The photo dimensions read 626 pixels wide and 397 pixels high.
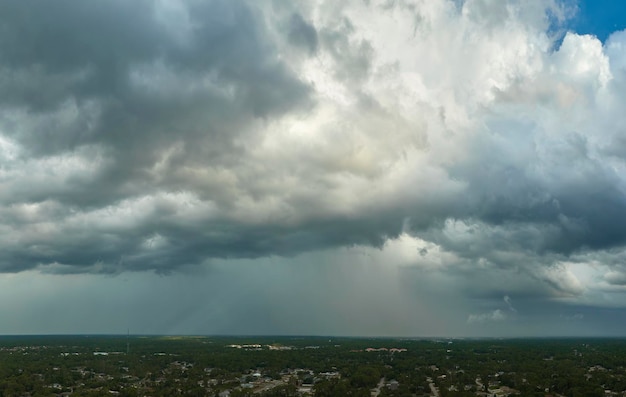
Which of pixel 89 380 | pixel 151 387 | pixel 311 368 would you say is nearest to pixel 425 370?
pixel 311 368

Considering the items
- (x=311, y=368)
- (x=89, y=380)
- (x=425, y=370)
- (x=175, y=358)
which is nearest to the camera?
(x=89, y=380)

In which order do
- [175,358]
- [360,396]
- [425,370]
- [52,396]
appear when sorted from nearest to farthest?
[360,396] → [52,396] → [425,370] → [175,358]

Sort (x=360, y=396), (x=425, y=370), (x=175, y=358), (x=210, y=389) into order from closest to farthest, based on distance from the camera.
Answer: (x=360, y=396) → (x=210, y=389) → (x=425, y=370) → (x=175, y=358)

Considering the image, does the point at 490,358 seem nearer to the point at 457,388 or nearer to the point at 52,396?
the point at 457,388

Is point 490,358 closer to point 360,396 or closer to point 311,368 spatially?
point 311,368

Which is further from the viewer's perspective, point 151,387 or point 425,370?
point 425,370

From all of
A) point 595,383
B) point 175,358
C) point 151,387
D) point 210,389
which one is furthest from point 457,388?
point 175,358

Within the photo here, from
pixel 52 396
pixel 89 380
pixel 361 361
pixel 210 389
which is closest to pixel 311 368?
pixel 361 361

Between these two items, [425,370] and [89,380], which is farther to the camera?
[425,370]

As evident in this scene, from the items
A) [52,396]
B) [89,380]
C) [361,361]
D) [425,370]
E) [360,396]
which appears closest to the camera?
[360,396]
